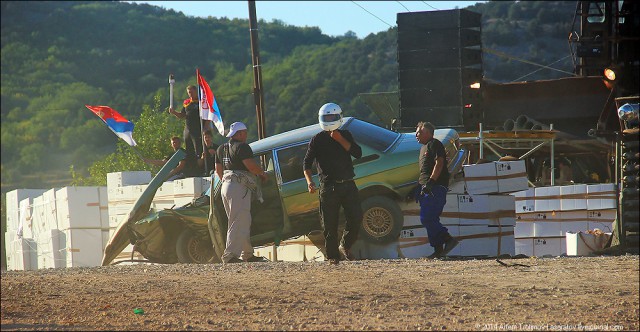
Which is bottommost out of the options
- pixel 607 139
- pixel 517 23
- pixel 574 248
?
pixel 574 248

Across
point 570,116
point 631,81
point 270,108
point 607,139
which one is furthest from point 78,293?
point 270,108

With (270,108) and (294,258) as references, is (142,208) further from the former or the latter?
(270,108)

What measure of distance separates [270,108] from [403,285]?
56.4 metres

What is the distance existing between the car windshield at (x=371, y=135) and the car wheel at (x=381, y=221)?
0.76m

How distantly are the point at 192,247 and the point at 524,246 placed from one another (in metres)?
7.08

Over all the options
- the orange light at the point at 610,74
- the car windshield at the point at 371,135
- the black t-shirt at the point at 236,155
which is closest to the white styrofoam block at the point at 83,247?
the black t-shirt at the point at 236,155

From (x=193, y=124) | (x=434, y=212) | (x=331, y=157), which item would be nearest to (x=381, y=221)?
(x=434, y=212)

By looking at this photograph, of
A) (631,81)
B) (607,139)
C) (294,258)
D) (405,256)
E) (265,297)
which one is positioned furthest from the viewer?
(607,139)

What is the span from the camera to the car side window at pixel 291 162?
15.5 metres

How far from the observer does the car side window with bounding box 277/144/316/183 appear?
15.5 metres

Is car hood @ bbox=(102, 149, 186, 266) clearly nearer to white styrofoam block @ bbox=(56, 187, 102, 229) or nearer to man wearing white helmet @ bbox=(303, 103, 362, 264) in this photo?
white styrofoam block @ bbox=(56, 187, 102, 229)

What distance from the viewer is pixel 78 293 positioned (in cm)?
1078

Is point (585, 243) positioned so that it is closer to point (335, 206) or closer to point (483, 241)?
point (483, 241)

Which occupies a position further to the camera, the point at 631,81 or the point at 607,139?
the point at 607,139
